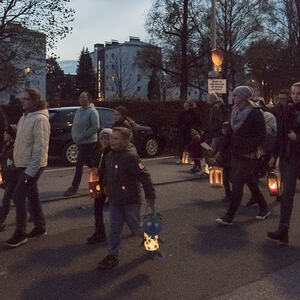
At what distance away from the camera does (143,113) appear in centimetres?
1708

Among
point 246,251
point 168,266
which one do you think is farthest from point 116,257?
point 246,251

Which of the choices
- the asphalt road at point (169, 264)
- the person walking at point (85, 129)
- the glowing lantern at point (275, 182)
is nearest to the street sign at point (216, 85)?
the person walking at point (85, 129)

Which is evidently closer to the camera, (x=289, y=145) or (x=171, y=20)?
(x=289, y=145)

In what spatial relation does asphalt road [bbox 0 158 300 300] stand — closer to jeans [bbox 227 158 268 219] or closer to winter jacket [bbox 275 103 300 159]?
jeans [bbox 227 158 268 219]

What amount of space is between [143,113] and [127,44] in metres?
87.8

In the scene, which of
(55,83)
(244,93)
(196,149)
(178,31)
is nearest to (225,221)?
(244,93)

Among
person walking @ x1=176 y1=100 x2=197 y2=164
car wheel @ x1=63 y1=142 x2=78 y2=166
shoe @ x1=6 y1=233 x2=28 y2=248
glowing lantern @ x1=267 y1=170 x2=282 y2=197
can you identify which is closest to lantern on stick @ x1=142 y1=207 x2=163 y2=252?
shoe @ x1=6 y1=233 x2=28 y2=248

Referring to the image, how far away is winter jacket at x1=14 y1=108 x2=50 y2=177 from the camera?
17.1 feet

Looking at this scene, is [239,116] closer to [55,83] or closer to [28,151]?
[28,151]

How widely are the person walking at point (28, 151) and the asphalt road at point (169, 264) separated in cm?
33

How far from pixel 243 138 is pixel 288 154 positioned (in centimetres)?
74

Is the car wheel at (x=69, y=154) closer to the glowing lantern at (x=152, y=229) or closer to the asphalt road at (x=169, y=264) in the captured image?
the asphalt road at (x=169, y=264)

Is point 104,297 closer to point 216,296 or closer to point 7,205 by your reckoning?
point 216,296

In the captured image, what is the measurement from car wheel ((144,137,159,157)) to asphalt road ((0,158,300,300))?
24.8 feet
